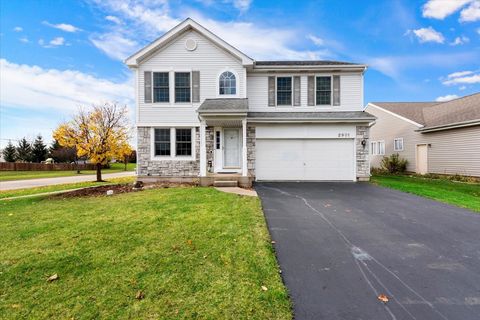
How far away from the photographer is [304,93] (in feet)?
44.3

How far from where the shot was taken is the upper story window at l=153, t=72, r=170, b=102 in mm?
12984

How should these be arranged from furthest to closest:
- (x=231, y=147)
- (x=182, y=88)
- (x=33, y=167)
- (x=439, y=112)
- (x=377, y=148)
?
(x=33, y=167), (x=377, y=148), (x=439, y=112), (x=231, y=147), (x=182, y=88)

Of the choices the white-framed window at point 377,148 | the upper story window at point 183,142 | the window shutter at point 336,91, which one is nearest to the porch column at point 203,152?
the upper story window at point 183,142

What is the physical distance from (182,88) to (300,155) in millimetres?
7278

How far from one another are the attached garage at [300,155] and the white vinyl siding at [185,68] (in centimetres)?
299

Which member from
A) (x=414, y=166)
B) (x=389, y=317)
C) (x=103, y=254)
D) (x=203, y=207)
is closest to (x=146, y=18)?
(x=203, y=207)

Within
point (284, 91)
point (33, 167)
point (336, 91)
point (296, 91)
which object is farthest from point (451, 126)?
point (33, 167)

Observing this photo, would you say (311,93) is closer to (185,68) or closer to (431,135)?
(185,68)

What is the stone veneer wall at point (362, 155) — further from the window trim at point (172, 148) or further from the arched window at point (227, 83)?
the window trim at point (172, 148)

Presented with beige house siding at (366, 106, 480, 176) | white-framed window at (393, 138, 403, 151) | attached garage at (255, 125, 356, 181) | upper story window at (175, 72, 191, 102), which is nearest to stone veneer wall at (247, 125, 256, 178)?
attached garage at (255, 125, 356, 181)

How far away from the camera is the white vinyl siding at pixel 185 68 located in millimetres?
12891

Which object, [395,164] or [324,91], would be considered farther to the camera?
[395,164]

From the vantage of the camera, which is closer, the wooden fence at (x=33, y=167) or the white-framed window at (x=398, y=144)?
the white-framed window at (x=398, y=144)

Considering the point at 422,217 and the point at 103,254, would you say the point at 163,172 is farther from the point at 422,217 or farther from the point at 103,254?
the point at 422,217
